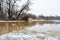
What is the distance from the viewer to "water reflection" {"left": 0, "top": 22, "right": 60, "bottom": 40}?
118 cm

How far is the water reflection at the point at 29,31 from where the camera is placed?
118 cm

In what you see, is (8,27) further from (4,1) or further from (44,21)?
(44,21)

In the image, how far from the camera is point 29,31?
1240 millimetres

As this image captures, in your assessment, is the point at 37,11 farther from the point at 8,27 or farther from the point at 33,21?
the point at 8,27

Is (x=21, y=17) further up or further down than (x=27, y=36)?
further up

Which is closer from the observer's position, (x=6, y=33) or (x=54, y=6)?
(x=6, y=33)

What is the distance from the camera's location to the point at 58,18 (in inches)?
50.1

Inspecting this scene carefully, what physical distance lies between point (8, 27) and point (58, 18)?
1.97 feet

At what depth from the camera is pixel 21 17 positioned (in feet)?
3.99

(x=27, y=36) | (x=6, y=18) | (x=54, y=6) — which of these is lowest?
(x=27, y=36)

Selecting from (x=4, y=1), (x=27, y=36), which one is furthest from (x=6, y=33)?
(x=4, y=1)

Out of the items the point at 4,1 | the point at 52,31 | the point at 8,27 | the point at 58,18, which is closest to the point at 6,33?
the point at 8,27

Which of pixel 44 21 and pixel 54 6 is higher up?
pixel 54 6

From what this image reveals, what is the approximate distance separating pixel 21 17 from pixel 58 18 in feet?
1.46
